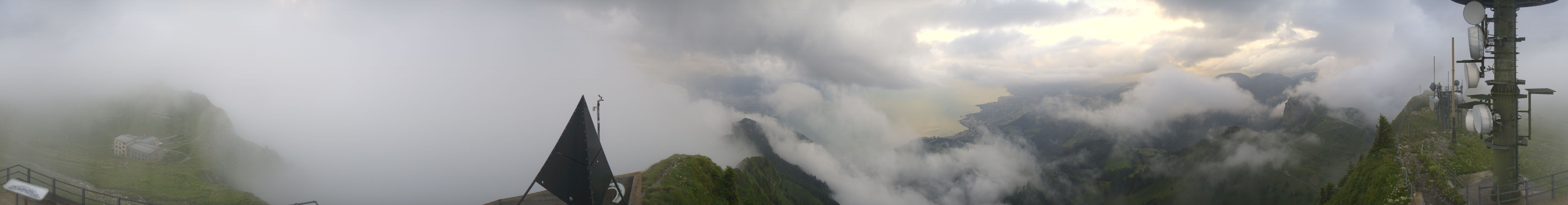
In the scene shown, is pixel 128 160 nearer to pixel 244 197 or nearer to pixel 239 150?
pixel 244 197

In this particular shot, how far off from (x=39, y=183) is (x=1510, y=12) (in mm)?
81209

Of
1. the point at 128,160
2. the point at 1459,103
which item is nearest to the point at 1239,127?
the point at 1459,103

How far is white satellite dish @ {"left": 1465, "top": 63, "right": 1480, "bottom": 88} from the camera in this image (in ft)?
39.1

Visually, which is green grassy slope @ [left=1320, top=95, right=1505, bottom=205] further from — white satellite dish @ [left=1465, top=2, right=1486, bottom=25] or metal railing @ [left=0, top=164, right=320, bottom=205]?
metal railing @ [left=0, top=164, right=320, bottom=205]

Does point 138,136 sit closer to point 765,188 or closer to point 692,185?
point 692,185

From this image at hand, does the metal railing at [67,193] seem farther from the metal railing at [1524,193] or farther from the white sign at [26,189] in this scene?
the metal railing at [1524,193]

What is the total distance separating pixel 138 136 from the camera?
44.0 m

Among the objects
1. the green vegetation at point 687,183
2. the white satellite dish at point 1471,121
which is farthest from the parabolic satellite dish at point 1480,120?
the green vegetation at point 687,183

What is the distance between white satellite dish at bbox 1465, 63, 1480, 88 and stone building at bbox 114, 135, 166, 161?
8638 cm

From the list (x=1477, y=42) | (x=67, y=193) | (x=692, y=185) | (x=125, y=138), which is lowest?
(x=692, y=185)

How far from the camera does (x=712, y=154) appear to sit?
147625 mm

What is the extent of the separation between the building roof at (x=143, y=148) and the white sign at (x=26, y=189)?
52.0 metres

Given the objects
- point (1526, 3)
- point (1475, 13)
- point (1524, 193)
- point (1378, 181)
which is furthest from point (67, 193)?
point (1378, 181)

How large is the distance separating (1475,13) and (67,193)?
60.4m
